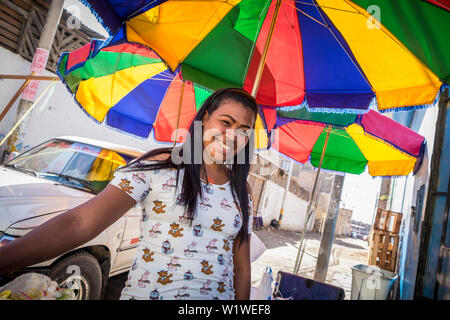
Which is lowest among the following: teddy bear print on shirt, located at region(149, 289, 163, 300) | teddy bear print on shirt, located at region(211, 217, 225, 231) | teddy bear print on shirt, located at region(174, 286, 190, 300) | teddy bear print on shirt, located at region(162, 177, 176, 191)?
teddy bear print on shirt, located at region(149, 289, 163, 300)

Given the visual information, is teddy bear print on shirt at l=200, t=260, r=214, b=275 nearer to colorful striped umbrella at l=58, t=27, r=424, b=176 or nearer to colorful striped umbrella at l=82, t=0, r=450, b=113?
colorful striped umbrella at l=82, t=0, r=450, b=113

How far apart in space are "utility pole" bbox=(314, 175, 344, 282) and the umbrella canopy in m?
1.33

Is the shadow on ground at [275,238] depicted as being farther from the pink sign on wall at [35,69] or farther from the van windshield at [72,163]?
the pink sign on wall at [35,69]

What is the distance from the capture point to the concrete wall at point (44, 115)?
785cm

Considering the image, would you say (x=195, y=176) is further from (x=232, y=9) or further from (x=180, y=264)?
(x=232, y=9)

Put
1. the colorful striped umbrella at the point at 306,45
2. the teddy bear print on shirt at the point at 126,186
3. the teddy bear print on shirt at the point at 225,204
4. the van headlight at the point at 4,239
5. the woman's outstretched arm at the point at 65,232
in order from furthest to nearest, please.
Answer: the colorful striped umbrella at the point at 306,45, the van headlight at the point at 4,239, the teddy bear print on shirt at the point at 225,204, the teddy bear print on shirt at the point at 126,186, the woman's outstretched arm at the point at 65,232

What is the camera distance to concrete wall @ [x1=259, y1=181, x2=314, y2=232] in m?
17.6

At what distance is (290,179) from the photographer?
70.0 feet

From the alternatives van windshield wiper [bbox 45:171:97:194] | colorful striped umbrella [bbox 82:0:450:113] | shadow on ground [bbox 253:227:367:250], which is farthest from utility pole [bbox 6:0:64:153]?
shadow on ground [bbox 253:227:367:250]

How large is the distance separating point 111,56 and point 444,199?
5.02m

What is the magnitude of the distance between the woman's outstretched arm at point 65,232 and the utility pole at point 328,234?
6164 millimetres

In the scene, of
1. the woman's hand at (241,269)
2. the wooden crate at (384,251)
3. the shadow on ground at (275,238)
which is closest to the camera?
the woman's hand at (241,269)

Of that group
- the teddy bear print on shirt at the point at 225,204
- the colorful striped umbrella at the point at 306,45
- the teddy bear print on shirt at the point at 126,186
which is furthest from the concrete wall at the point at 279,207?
the teddy bear print on shirt at the point at 126,186

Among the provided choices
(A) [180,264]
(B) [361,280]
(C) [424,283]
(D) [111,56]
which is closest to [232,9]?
(D) [111,56]
